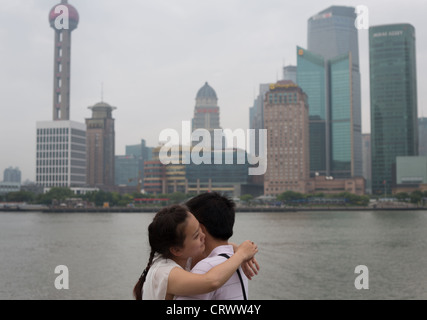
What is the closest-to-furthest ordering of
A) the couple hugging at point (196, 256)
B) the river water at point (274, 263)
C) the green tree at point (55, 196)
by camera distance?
the couple hugging at point (196, 256) < the river water at point (274, 263) < the green tree at point (55, 196)

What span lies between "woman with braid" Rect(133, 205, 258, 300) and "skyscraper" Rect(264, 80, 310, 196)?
126758mm

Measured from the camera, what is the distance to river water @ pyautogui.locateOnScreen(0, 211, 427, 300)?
1343 inches

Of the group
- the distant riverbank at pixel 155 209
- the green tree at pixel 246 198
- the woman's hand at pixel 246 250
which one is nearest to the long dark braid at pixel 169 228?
the woman's hand at pixel 246 250

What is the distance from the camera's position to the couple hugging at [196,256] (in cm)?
400

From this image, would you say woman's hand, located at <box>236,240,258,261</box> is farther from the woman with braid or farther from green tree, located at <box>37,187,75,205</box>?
green tree, located at <box>37,187,75,205</box>

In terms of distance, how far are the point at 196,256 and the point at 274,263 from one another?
42719 millimetres

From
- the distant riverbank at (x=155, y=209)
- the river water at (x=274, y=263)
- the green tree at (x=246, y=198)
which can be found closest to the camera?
the river water at (x=274, y=263)

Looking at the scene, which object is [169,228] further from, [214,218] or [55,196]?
[55,196]

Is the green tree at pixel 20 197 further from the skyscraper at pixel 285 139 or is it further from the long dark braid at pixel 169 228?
the long dark braid at pixel 169 228

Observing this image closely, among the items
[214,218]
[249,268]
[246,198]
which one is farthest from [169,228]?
[246,198]
